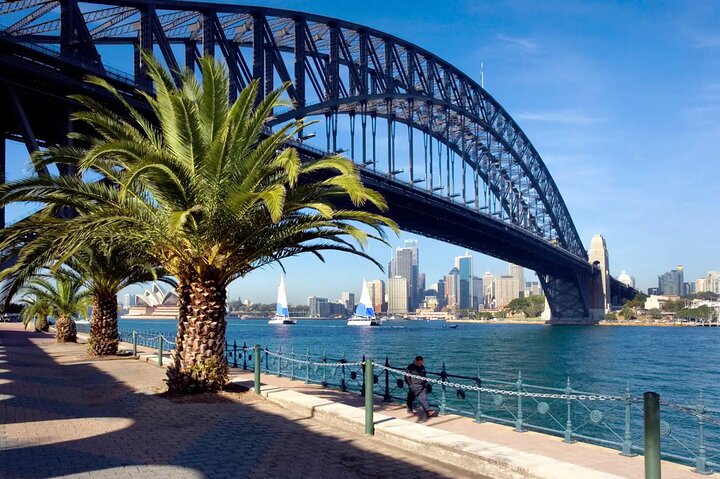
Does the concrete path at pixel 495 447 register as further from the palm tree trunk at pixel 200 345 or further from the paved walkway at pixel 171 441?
the palm tree trunk at pixel 200 345

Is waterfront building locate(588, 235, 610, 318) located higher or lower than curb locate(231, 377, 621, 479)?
higher

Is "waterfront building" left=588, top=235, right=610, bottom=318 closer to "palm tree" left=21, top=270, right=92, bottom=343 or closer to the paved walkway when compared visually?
"palm tree" left=21, top=270, right=92, bottom=343

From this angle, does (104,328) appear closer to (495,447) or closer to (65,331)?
(65,331)

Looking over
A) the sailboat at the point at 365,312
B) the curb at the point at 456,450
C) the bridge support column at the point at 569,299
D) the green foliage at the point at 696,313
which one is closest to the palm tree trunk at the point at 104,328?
the curb at the point at 456,450

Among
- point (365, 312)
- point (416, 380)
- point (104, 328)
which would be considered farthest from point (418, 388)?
point (365, 312)

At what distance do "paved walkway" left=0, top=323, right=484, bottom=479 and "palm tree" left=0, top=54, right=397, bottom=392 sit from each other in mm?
2081

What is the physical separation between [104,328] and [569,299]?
12163 centimetres

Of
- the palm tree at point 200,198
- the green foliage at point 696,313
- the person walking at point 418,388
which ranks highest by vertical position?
the palm tree at point 200,198

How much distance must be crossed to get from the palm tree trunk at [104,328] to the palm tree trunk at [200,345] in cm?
1281

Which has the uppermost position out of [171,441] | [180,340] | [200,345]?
[180,340]

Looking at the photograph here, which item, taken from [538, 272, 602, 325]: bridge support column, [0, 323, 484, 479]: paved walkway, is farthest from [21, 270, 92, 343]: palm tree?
[538, 272, 602, 325]: bridge support column

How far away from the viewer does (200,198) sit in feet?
47.5

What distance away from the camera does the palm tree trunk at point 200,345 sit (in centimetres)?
1495

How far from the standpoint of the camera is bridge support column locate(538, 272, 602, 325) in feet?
424
